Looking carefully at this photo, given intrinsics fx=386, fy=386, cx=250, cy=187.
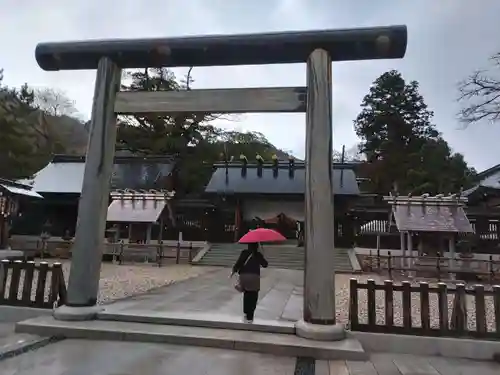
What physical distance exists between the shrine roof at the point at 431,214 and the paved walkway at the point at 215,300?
27.5 feet

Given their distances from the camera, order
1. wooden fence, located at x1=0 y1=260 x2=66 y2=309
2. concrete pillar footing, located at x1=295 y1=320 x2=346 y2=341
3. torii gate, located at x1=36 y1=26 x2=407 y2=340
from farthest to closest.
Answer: wooden fence, located at x1=0 y1=260 x2=66 y2=309 → torii gate, located at x1=36 y1=26 x2=407 y2=340 → concrete pillar footing, located at x1=295 y1=320 x2=346 y2=341

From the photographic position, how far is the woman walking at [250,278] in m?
6.18

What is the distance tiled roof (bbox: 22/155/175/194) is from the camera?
26.8 metres

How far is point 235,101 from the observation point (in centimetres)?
625

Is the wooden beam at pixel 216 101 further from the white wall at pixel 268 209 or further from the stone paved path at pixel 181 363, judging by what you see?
the white wall at pixel 268 209


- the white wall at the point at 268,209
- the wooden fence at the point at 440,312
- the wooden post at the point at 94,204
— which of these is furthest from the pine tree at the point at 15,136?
the wooden fence at the point at 440,312

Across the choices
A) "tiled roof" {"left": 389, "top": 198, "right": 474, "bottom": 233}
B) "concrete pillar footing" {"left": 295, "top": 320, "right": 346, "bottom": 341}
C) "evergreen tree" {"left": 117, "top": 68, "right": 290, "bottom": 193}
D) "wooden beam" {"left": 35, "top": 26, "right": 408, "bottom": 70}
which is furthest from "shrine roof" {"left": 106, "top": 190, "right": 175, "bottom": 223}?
"concrete pillar footing" {"left": 295, "top": 320, "right": 346, "bottom": 341}

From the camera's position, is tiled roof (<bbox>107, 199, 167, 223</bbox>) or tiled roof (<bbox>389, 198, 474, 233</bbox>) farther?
tiled roof (<bbox>107, 199, 167, 223</bbox>)

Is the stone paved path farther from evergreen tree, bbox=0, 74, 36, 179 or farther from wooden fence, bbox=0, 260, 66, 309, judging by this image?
evergreen tree, bbox=0, 74, 36, 179

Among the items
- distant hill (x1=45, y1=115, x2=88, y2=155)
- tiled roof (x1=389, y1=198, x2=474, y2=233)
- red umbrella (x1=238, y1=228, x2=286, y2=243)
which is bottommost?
red umbrella (x1=238, y1=228, x2=286, y2=243)

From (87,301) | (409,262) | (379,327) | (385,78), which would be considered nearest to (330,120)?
(379,327)

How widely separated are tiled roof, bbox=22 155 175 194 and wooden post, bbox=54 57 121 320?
2140cm

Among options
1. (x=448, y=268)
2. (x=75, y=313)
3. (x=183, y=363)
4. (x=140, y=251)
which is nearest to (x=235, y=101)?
(x=183, y=363)

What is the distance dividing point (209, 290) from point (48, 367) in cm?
668
